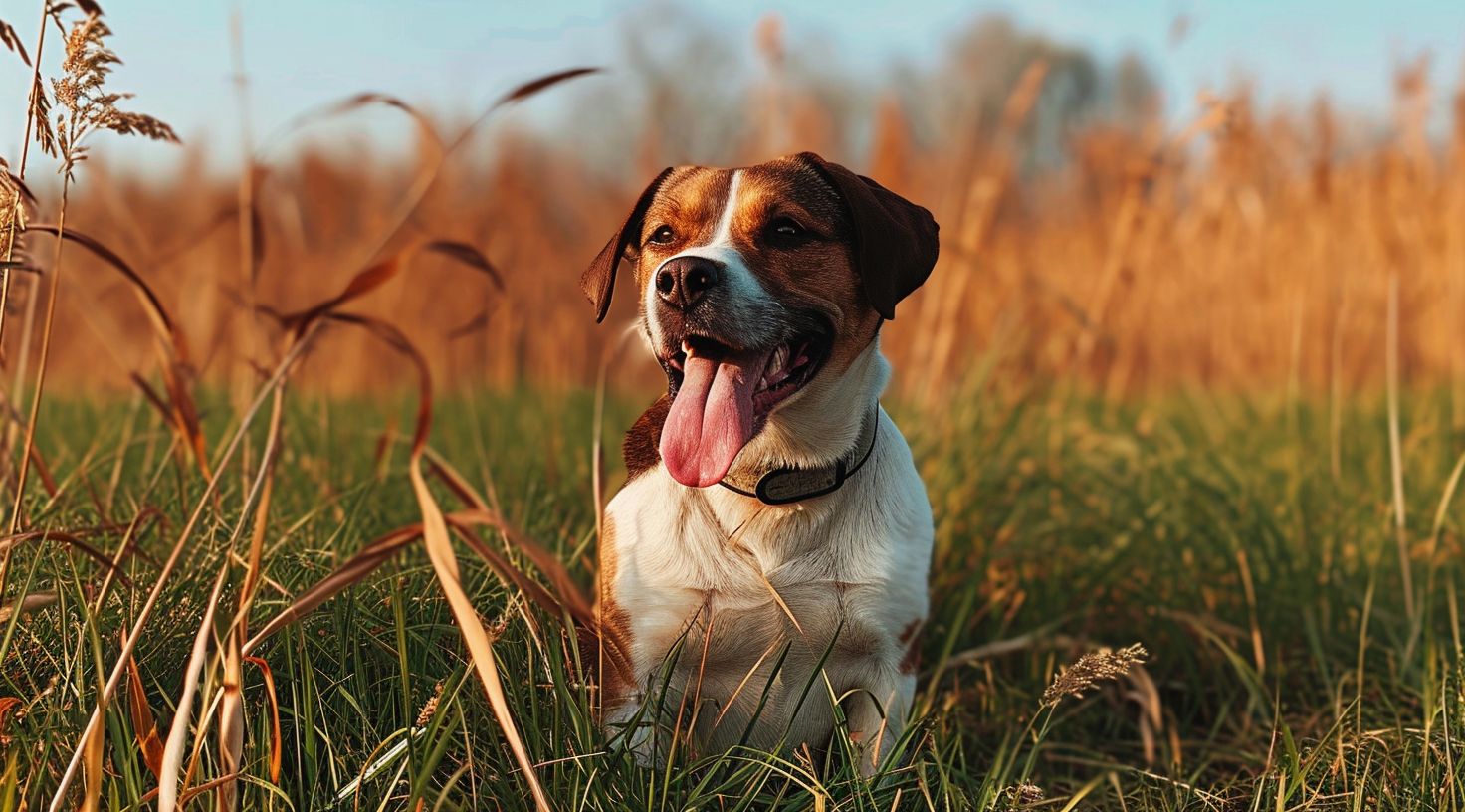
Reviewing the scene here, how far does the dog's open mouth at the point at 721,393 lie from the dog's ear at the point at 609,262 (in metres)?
0.19

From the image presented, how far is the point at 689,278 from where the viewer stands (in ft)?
7.75

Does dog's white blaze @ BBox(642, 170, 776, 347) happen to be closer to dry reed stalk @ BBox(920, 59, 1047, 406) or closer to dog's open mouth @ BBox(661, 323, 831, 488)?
dog's open mouth @ BBox(661, 323, 831, 488)

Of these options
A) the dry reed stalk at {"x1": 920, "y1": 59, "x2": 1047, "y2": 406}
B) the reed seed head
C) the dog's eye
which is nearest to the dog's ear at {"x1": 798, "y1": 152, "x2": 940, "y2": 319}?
the dog's eye

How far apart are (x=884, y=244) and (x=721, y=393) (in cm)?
44

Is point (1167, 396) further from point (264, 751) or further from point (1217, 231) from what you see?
point (264, 751)

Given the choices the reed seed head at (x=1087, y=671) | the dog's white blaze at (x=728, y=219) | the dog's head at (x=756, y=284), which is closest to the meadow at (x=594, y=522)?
the reed seed head at (x=1087, y=671)

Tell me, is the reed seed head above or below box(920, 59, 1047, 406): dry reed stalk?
below

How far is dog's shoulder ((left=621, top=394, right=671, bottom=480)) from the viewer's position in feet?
8.77

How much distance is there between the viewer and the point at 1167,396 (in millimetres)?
7730

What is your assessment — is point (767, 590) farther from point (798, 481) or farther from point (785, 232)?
point (785, 232)

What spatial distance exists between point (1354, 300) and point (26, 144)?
299 inches

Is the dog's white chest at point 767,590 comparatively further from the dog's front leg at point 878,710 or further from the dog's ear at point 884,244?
the dog's ear at point 884,244

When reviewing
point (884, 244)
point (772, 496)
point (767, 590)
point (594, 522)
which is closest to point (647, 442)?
point (772, 496)

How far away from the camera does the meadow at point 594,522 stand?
7.01 feet
